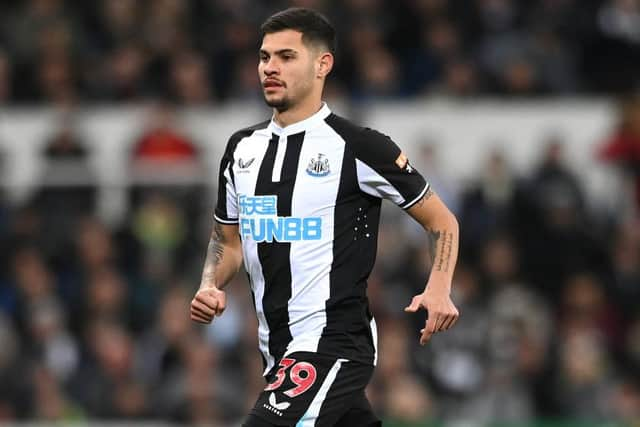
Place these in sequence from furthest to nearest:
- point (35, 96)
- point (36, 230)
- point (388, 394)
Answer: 1. point (35, 96)
2. point (36, 230)
3. point (388, 394)

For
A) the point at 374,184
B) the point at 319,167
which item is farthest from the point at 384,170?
the point at 319,167

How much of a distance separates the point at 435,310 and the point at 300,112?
947 millimetres

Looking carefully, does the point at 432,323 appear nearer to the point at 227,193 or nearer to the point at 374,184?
the point at 374,184

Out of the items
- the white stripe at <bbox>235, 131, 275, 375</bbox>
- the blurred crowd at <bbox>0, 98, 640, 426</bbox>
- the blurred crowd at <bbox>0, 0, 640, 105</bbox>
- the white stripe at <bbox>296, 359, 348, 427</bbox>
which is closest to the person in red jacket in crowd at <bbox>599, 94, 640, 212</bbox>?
the blurred crowd at <bbox>0, 98, 640, 426</bbox>

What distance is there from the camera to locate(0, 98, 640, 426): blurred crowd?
12445mm

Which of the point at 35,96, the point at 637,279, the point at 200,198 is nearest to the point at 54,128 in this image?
the point at 35,96

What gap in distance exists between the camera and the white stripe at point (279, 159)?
20.6ft

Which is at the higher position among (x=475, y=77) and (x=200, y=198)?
(x=475, y=77)

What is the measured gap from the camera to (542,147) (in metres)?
14.7

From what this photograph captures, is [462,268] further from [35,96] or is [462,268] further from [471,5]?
[35,96]

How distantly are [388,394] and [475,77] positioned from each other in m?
3.85

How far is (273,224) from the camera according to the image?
6250mm

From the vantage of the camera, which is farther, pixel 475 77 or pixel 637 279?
pixel 475 77

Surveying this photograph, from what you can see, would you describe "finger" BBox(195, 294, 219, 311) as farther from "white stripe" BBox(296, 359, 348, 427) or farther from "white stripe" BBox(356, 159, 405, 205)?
"white stripe" BBox(356, 159, 405, 205)
